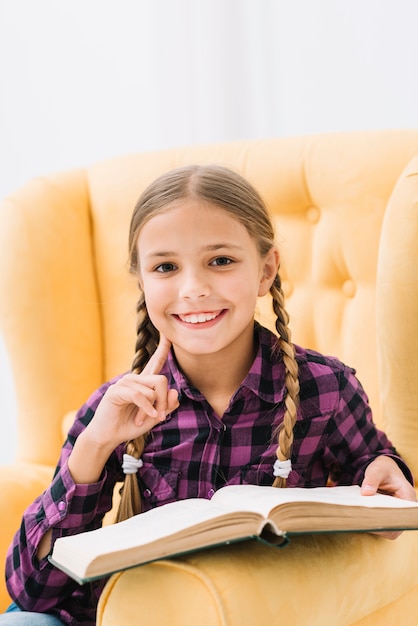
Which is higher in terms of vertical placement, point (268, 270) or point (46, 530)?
point (268, 270)

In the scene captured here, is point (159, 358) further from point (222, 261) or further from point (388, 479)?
point (388, 479)

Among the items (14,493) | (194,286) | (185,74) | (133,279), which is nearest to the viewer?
(194,286)

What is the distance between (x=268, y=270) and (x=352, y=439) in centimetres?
25

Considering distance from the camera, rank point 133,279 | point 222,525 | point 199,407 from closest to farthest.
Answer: point 222,525 → point 199,407 → point 133,279

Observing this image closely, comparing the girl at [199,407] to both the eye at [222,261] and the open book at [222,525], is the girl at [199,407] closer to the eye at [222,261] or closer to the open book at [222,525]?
the eye at [222,261]

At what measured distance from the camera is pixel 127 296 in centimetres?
172

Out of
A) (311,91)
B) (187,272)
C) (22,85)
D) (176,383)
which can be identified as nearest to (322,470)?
(176,383)

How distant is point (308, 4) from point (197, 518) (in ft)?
4.75

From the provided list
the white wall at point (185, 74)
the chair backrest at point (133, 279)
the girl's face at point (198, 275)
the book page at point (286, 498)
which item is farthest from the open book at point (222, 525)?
the white wall at point (185, 74)

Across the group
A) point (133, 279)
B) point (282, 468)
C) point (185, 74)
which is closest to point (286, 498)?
point (282, 468)

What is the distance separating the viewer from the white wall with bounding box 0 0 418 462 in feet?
6.39

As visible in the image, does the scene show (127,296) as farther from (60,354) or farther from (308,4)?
(308,4)

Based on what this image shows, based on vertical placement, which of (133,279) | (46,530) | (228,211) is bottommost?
(46,530)

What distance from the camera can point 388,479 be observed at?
1.15 metres
